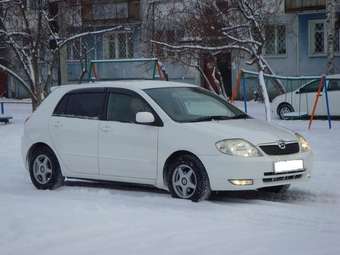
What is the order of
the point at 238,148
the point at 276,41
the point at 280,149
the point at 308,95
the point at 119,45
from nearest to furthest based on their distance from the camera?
the point at 238,148, the point at 280,149, the point at 308,95, the point at 276,41, the point at 119,45

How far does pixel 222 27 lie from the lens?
85.0ft

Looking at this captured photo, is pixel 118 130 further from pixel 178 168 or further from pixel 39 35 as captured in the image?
pixel 39 35

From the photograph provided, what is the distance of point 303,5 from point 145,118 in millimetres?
22554

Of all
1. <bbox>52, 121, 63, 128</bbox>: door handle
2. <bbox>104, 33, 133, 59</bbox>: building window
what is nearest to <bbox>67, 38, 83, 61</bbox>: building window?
<bbox>104, 33, 133, 59</bbox>: building window

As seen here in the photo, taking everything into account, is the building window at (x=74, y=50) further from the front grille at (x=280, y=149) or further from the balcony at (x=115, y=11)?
the front grille at (x=280, y=149)

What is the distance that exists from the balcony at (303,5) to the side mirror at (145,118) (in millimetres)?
22033

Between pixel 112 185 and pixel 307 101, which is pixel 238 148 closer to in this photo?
pixel 112 185

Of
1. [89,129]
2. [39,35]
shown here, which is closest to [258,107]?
[39,35]

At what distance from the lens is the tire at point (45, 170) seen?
10375 mm

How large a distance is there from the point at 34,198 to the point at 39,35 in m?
12.9

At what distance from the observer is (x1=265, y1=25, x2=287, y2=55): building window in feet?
106

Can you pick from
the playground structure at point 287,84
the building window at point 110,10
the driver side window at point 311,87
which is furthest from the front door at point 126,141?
the building window at point 110,10

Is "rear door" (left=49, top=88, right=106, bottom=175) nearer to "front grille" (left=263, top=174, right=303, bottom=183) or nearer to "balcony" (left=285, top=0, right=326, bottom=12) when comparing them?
"front grille" (left=263, top=174, right=303, bottom=183)

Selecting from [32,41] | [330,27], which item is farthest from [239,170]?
[330,27]
